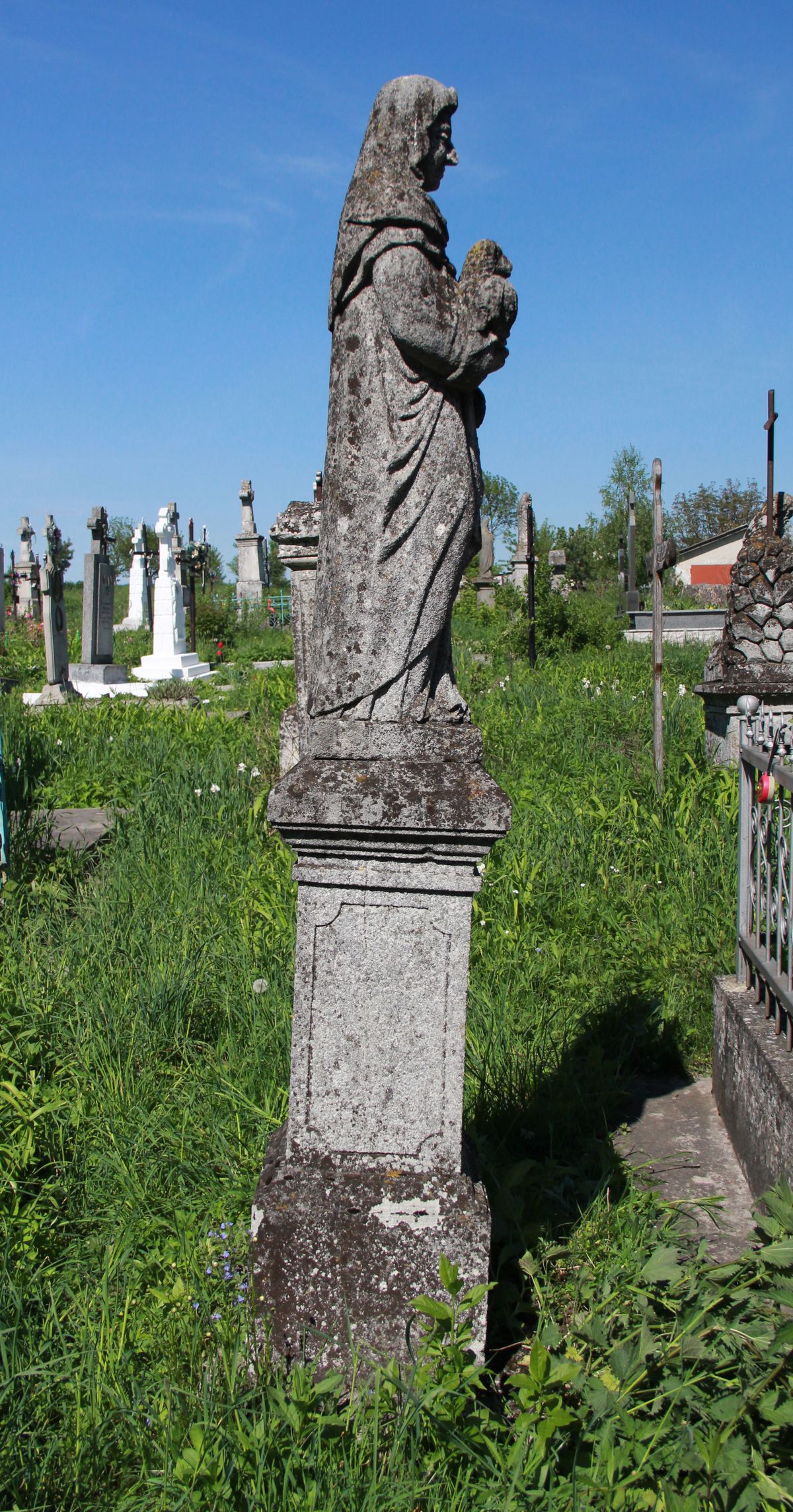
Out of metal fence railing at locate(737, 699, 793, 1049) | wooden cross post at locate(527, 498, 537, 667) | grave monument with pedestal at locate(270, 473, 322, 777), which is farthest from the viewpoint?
wooden cross post at locate(527, 498, 537, 667)

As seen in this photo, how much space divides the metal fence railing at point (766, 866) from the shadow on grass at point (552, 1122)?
1.93 feet

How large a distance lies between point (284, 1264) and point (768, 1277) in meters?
1.12

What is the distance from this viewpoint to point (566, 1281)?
2715mm

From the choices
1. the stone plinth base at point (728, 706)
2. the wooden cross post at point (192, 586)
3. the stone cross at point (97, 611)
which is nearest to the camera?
the stone plinth base at point (728, 706)

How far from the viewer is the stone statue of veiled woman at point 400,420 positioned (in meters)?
2.40

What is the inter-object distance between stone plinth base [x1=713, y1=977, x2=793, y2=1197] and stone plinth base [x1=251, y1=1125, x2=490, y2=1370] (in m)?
1.10

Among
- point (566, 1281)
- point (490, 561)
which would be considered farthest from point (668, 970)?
point (490, 561)

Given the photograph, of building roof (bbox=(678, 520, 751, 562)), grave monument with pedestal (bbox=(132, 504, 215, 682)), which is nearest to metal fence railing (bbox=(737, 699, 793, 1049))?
grave monument with pedestal (bbox=(132, 504, 215, 682))

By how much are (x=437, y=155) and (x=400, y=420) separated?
2.21 feet

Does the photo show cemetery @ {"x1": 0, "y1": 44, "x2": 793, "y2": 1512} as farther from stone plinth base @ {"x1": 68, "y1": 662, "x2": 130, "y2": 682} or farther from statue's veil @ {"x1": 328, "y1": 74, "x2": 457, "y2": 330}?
stone plinth base @ {"x1": 68, "y1": 662, "x2": 130, "y2": 682}

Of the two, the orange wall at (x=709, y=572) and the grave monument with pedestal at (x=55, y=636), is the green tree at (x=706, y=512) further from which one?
the grave monument with pedestal at (x=55, y=636)

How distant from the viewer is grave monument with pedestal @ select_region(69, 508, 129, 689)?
580 inches

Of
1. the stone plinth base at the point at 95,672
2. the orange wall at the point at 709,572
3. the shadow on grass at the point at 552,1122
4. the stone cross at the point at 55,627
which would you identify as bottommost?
the shadow on grass at the point at 552,1122

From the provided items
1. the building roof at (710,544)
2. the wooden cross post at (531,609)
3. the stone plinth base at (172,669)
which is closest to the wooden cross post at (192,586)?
the stone plinth base at (172,669)
